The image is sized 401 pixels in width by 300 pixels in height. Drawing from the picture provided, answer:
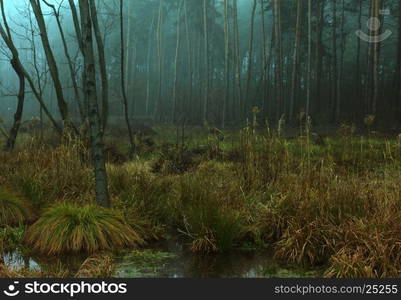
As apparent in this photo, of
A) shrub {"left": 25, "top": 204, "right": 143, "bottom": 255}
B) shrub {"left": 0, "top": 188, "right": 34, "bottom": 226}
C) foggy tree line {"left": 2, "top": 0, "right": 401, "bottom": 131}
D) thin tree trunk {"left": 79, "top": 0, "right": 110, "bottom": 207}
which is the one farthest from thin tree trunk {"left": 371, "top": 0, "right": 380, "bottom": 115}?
shrub {"left": 0, "top": 188, "right": 34, "bottom": 226}

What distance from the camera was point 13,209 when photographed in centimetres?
646

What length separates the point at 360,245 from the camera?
4.56 m

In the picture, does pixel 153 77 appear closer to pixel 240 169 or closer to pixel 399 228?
pixel 240 169

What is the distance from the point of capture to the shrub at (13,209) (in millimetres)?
6348

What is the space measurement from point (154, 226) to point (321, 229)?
7.15 ft

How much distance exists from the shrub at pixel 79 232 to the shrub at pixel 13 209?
855 mm

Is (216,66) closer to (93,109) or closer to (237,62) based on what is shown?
(237,62)

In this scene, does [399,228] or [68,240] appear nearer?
[399,228]

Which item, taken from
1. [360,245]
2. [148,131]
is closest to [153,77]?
[148,131]

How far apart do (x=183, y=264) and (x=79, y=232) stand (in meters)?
1.27

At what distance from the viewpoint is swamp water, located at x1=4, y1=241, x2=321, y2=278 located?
4664 mm

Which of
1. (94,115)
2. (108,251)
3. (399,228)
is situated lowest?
(108,251)

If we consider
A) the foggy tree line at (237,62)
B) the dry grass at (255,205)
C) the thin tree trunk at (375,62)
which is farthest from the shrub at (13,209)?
the thin tree trunk at (375,62)

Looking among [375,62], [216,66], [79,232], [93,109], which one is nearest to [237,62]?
[375,62]
